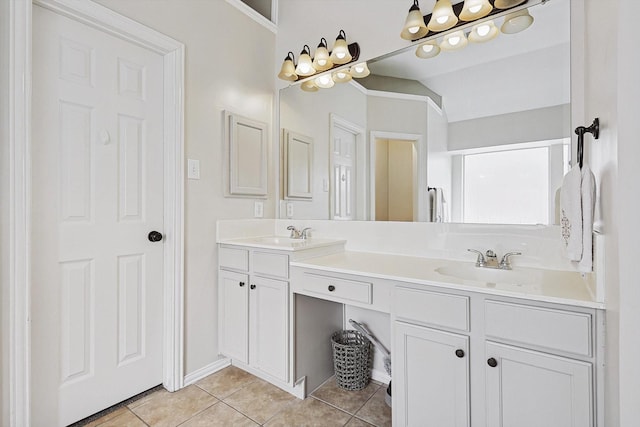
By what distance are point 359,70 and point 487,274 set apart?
1.41 m

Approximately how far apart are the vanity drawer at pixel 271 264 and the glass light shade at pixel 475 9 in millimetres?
1539

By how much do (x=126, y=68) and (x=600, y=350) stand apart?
7.58 feet

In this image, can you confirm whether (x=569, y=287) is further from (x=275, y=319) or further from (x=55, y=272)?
(x=55, y=272)

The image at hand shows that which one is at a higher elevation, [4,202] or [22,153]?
[22,153]

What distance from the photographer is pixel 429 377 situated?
128 centimetres

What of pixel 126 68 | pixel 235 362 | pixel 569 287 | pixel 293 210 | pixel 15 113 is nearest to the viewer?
pixel 569 287

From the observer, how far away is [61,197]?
58.1 inches

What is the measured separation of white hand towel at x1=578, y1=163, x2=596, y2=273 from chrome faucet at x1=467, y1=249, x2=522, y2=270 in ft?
1.49

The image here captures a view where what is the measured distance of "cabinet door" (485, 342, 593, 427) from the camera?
1.00m

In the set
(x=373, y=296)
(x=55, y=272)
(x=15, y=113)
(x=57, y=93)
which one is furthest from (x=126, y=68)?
(x=373, y=296)

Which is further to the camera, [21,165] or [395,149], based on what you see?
[395,149]

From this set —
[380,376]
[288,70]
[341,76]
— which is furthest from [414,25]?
[380,376]

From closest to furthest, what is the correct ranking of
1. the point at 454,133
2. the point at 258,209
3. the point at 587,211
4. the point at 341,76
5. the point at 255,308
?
the point at 587,211 → the point at 454,133 → the point at 255,308 → the point at 341,76 → the point at 258,209

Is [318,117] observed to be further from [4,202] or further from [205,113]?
[4,202]
